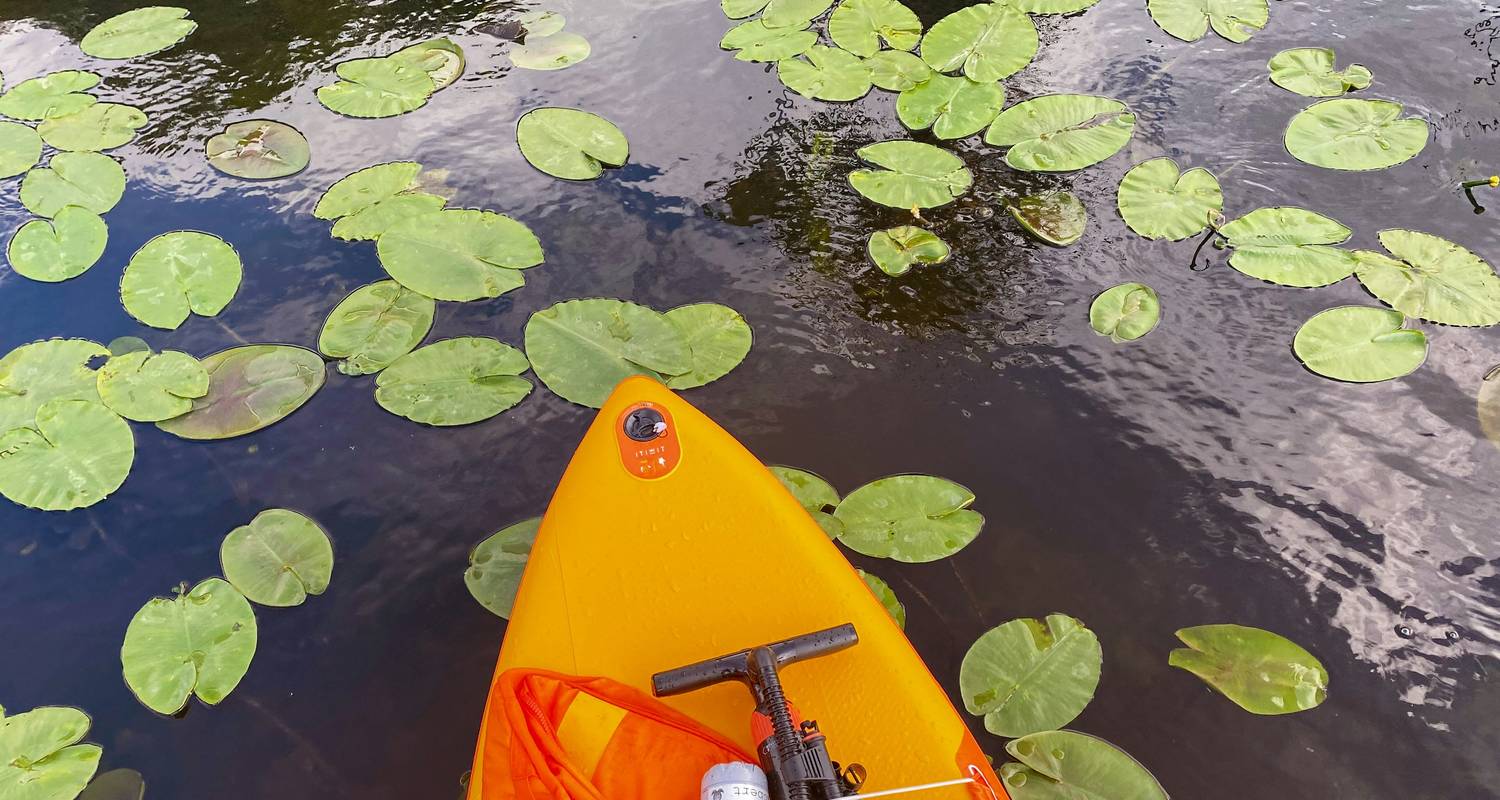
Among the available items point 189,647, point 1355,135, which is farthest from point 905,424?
point 1355,135

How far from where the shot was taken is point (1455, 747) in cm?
226

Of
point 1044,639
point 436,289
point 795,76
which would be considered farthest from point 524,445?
point 795,76

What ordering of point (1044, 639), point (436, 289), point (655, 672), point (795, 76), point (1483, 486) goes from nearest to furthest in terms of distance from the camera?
point (655, 672) < point (1044, 639) < point (1483, 486) < point (436, 289) < point (795, 76)

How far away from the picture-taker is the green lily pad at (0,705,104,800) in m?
2.24

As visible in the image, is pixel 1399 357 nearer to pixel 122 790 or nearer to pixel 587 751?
pixel 587 751

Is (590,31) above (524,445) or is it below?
above

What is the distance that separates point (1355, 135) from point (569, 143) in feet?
11.6

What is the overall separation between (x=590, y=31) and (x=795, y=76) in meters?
1.24

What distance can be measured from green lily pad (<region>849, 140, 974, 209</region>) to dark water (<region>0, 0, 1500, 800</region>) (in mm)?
102

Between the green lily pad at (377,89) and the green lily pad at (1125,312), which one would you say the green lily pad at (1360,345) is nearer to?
the green lily pad at (1125,312)

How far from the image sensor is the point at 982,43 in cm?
410

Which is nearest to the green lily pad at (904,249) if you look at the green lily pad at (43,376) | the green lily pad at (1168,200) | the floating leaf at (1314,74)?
the green lily pad at (1168,200)

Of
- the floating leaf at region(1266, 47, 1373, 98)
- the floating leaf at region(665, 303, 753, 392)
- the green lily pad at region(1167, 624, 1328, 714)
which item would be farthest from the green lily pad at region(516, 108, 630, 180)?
the floating leaf at region(1266, 47, 1373, 98)

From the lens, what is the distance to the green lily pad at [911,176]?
141 inches
